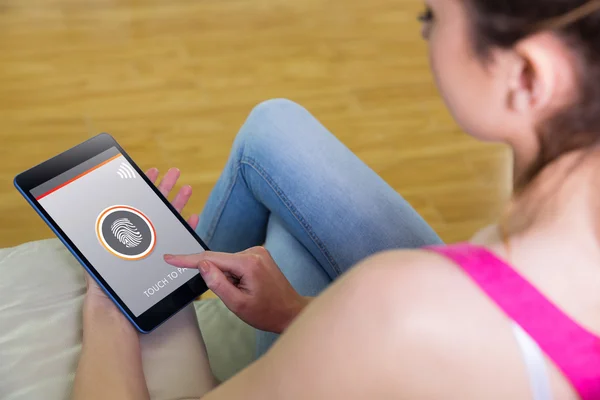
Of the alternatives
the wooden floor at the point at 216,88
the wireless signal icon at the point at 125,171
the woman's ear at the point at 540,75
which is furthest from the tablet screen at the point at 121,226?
the wooden floor at the point at 216,88

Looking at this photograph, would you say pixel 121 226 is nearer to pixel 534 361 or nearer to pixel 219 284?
pixel 219 284

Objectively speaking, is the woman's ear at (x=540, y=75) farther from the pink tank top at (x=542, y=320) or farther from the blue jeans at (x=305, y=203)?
the blue jeans at (x=305, y=203)

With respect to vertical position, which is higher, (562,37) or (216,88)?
(562,37)

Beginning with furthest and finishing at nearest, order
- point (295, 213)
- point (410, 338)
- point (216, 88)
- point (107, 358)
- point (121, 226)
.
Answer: point (216, 88)
point (295, 213)
point (121, 226)
point (107, 358)
point (410, 338)

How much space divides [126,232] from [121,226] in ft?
0.04

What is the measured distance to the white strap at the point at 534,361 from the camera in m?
0.42

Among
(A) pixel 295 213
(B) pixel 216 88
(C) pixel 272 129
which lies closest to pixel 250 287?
(A) pixel 295 213

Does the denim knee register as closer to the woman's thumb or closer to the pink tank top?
the woman's thumb

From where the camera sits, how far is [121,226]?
752 mm

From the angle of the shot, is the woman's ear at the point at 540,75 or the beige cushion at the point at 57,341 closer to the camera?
the woman's ear at the point at 540,75

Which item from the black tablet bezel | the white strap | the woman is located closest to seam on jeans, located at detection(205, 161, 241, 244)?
the black tablet bezel

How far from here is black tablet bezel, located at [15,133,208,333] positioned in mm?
716

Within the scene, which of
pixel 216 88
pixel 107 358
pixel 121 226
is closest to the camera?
pixel 107 358

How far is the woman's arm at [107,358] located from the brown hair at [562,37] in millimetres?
453
